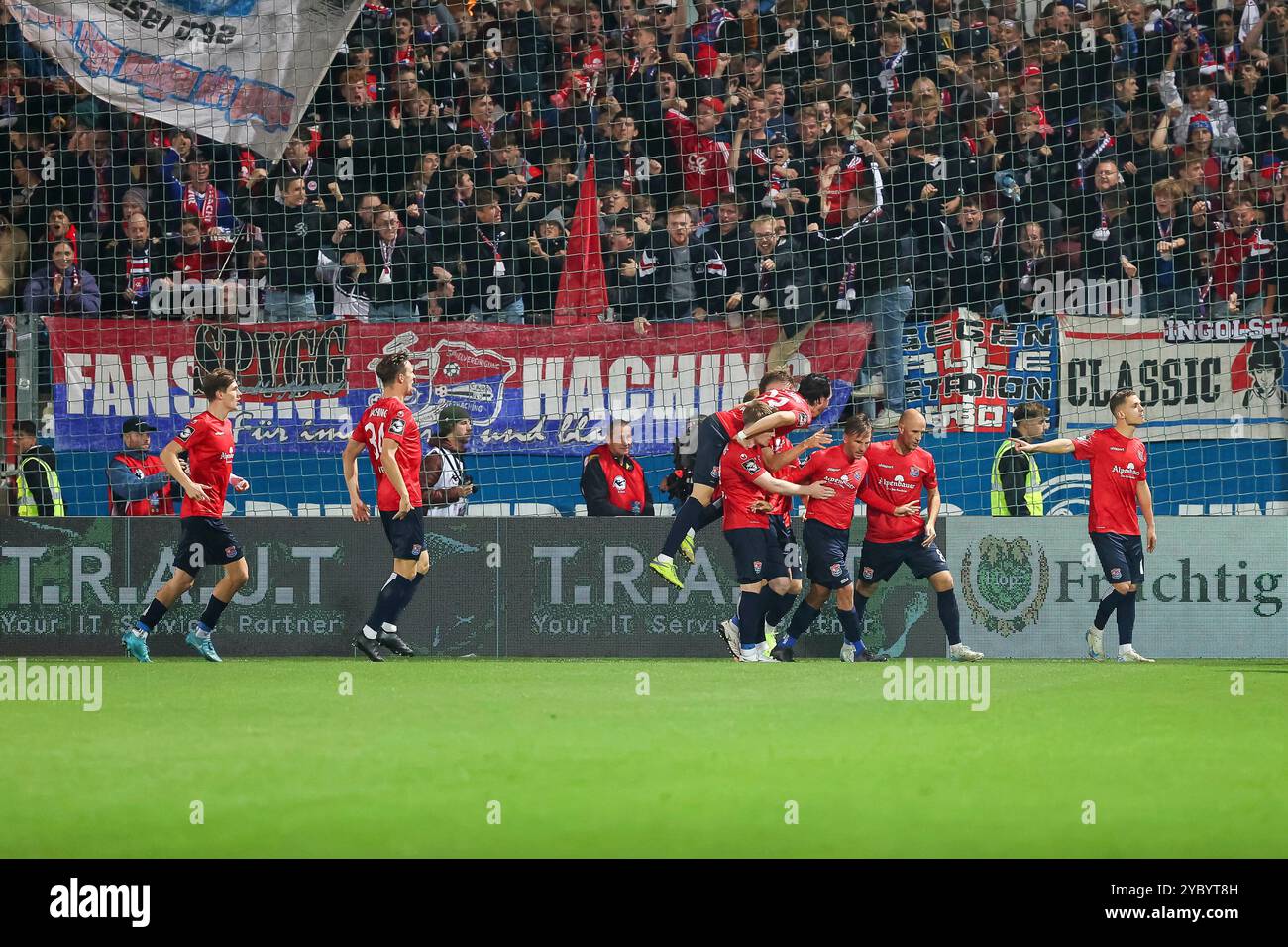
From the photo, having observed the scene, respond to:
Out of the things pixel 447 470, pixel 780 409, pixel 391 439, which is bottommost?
pixel 447 470

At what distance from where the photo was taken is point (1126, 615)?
1223cm

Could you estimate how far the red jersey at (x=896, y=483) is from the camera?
12164mm

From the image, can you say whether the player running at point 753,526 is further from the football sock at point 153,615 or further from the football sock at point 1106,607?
the football sock at point 153,615

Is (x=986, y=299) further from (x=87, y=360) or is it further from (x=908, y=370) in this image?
(x=87, y=360)

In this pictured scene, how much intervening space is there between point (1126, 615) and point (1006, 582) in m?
1.01

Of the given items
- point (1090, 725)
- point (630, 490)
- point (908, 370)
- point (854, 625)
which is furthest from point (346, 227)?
point (1090, 725)

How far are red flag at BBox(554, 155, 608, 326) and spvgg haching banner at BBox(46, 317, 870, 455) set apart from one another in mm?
665

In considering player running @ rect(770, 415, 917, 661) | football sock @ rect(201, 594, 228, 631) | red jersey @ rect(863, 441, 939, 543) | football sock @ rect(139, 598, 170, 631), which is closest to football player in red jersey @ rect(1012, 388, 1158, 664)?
red jersey @ rect(863, 441, 939, 543)

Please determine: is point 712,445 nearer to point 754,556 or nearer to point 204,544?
point 754,556

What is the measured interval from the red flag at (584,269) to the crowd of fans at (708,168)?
0.46 feet

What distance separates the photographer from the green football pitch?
15.6 ft

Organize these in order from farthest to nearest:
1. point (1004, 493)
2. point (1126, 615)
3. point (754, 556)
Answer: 1. point (1004, 493)
2. point (1126, 615)
3. point (754, 556)

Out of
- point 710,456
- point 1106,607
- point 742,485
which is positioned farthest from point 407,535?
point 1106,607

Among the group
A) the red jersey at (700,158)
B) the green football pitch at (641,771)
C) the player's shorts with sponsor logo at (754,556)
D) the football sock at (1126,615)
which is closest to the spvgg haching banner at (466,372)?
the red jersey at (700,158)
